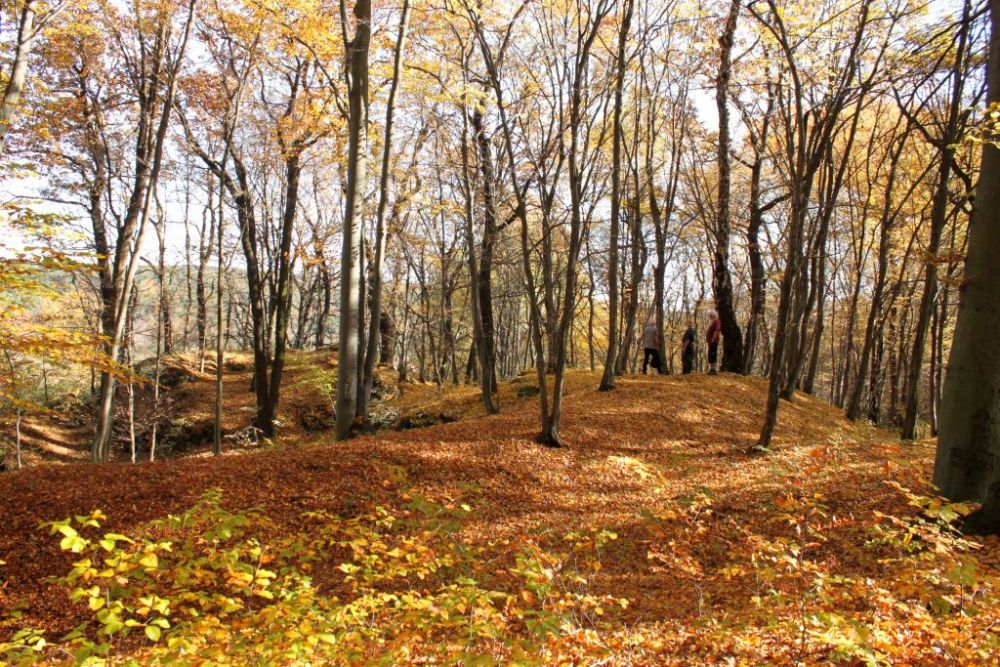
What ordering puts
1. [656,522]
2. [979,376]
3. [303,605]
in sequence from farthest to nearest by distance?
[656,522]
[979,376]
[303,605]

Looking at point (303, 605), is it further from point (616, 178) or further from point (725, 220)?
point (725, 220)

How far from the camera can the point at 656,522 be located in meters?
6.04

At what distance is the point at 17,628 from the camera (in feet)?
13.3

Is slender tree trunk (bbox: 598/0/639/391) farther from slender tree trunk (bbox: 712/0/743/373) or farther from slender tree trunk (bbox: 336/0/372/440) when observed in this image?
slender tree trunk (bbox: 336/0/372/440)

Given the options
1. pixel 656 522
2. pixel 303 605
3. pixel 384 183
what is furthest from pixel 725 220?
pixel 303 605

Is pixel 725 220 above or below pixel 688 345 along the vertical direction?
above

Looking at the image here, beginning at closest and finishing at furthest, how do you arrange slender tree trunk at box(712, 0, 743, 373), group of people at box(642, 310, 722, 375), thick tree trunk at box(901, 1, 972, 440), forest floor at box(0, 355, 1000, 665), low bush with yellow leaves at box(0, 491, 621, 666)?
low bush with yellow leaves at box(0, 491, 621, 666) < forest floor at box(0, 355, 1000, 665) < thick tree trunk at box(901, 1, 972, 440) < slender tree trunk at box(712, 0, 743, 373) < group of people at box(642, 310, 722, 375)

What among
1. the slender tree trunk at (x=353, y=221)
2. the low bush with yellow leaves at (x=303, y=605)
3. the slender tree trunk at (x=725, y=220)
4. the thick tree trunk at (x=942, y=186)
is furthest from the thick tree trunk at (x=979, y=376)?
the slender tree trunk at (x=725, y=220)

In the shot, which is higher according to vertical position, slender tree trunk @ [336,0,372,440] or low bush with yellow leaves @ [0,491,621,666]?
slender tree trunk @ [336,0,372,440]

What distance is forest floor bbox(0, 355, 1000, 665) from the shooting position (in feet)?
11.0

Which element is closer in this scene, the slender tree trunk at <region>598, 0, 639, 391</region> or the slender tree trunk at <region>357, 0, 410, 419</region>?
the slender tree trunk at <region>598, 0, 639, 391</region>

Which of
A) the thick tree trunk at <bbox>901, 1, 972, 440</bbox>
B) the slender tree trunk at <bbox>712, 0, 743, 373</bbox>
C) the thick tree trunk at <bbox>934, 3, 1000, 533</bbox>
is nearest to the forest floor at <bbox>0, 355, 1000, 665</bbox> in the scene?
the thick tree trunk at <bbox>934, 3, 1000, 533</bbox>

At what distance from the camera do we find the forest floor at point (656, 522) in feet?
11.0

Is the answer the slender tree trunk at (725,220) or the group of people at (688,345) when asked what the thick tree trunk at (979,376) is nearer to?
the slender tree trunk at (725,220)
